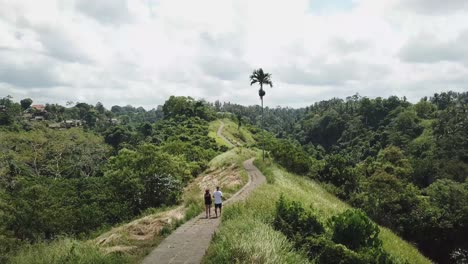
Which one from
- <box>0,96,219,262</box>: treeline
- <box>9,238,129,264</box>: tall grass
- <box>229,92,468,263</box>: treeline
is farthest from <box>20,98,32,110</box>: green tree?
<box>9,238,129,264</box>: tall grass

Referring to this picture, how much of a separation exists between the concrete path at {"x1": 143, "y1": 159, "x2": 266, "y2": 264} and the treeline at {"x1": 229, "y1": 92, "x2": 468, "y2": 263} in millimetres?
25323

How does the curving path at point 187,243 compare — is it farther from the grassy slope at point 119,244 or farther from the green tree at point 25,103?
the green tree at point 25,103

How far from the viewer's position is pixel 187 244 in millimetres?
15969

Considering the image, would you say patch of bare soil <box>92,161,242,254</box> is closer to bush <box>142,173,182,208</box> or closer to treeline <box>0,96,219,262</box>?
bush <box>142,173,182,208</box>

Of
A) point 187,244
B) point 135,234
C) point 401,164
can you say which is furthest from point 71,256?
point 401,164

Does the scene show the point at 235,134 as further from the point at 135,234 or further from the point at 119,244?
the point at 119,244

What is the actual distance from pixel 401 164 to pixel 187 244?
51.2 m

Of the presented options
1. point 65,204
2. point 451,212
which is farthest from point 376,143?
point 65,204

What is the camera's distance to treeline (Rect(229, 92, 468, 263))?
42.8m

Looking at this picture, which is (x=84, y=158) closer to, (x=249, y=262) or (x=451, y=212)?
(x=451, y=212)

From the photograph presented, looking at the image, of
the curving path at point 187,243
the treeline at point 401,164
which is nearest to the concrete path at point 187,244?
the curving path at point 187,243

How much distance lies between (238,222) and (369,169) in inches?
1670

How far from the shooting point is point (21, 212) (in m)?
34.3

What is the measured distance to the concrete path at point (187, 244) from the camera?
14.1 metres
